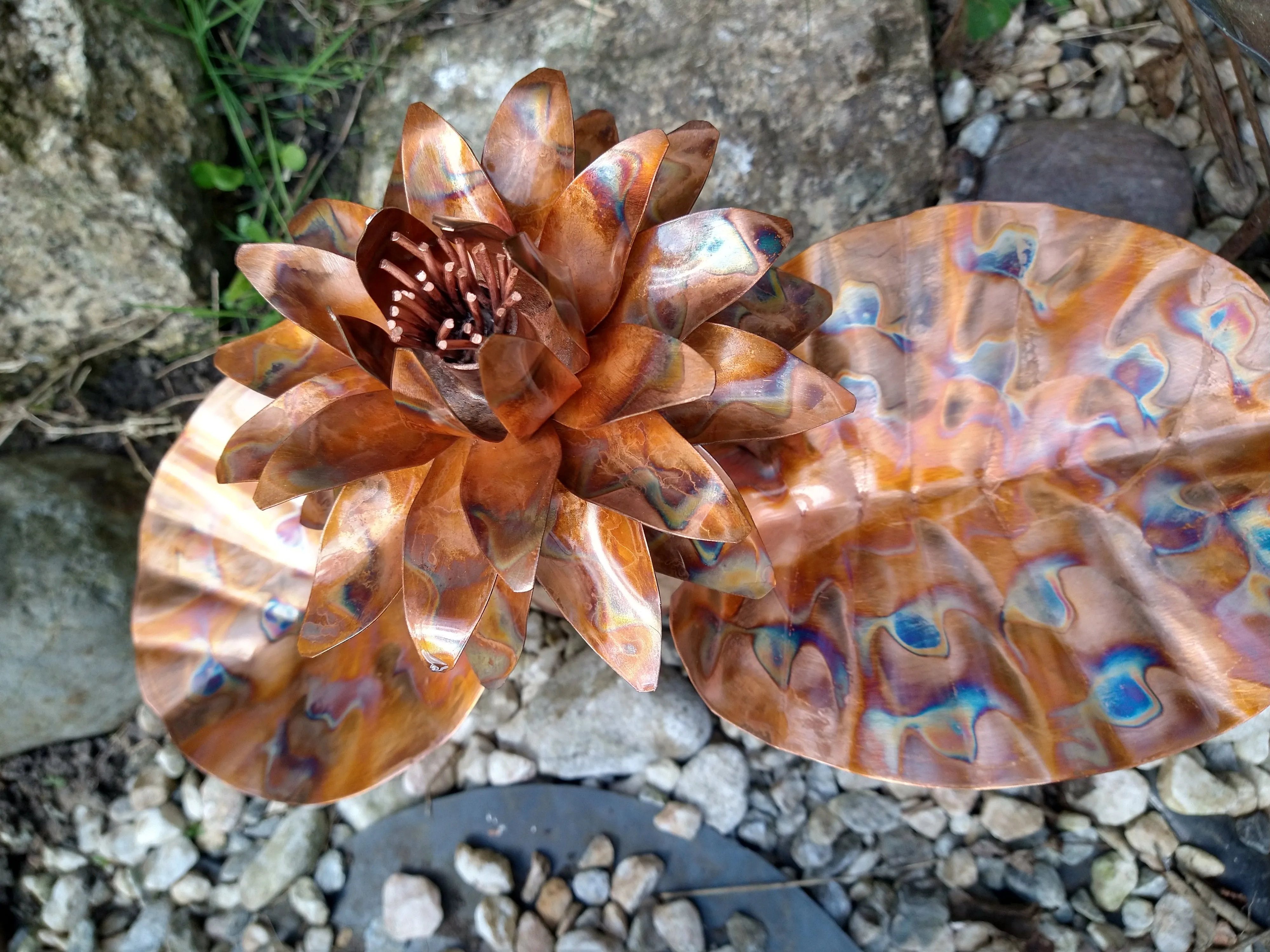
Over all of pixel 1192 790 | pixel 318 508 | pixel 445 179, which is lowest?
pixel 1192 790

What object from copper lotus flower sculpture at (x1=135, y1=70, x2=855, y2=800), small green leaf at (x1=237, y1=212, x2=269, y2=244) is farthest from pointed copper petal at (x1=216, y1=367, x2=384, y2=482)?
small green leaf at (x1=237, y1=212, x2=269, y2=244)

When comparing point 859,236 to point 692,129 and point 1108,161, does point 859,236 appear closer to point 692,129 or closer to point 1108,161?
point 692,129

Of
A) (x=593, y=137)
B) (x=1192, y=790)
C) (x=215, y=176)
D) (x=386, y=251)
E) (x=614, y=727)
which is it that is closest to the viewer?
(x=386, y=251)

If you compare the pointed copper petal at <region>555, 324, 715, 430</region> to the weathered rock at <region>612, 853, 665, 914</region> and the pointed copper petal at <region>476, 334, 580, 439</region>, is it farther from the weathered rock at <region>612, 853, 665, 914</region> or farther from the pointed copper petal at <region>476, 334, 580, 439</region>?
the weathered rock at <region>612, 853, 665, 914</region>

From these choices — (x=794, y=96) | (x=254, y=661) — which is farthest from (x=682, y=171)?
(x=254, y=661)

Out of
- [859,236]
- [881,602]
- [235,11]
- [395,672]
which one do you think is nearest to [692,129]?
[859,236]

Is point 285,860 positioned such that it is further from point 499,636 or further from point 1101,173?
point 1101,173

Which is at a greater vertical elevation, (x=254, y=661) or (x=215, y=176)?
(x=215, y=176)

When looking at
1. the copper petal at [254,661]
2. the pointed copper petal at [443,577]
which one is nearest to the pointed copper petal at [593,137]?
the pointed copper petal at [443,577]

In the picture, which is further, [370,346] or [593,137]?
[593,137]
